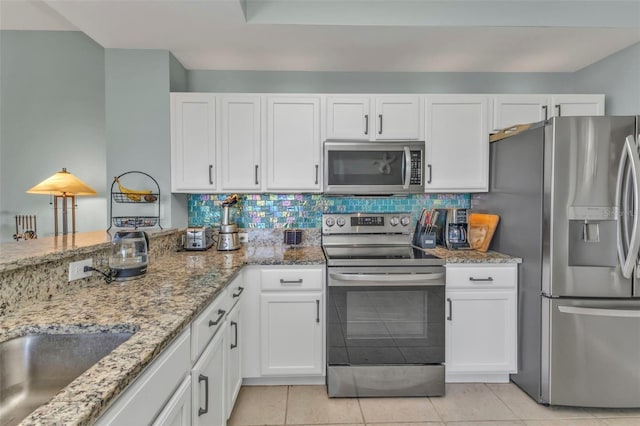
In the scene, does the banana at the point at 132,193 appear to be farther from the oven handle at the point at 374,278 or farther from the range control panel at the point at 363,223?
the oven handle at the point at 374,278

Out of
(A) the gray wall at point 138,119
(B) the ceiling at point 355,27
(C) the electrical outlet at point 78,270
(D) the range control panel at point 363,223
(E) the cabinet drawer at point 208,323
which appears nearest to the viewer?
(E) the cabinet drawer at point 208,323

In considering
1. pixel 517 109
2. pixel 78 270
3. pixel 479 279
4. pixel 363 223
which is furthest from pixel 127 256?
pixel 517 109

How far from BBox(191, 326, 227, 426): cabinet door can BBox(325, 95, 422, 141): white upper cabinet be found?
5.52ft

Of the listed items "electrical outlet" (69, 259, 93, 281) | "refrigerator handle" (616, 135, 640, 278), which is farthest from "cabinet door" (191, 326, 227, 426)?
"refrigerator handle" (616, 135, 640, 278)

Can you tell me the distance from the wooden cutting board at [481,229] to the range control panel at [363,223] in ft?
1.63

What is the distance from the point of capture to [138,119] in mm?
2459

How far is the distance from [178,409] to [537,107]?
9.78 feet

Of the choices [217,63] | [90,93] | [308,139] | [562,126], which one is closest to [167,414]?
[308,139]

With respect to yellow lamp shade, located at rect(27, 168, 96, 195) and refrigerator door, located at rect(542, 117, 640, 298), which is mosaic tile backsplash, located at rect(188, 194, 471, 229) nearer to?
yellow lamp shade, located at rect(27, 168, 96, 195)

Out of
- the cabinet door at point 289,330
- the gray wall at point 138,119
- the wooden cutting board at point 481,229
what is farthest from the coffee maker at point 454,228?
the gray wall at point 138,119

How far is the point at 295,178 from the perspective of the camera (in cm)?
250

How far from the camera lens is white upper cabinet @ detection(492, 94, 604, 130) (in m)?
2.49

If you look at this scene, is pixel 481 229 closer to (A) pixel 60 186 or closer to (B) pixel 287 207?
(B) pixel 287 207

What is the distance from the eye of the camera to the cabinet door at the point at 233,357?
169 cm
